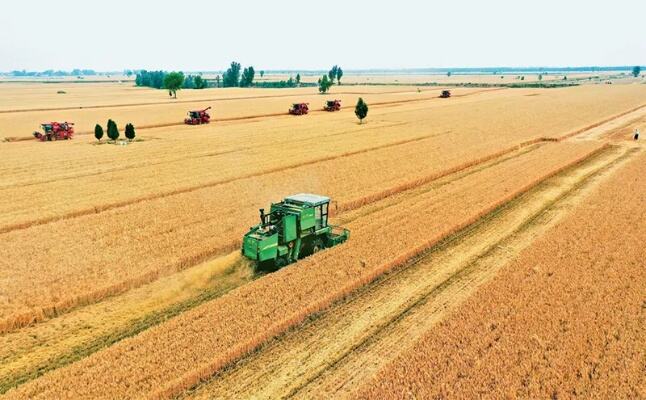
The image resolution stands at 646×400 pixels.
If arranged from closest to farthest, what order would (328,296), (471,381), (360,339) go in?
(471,381)
(360,339)
(328,296)

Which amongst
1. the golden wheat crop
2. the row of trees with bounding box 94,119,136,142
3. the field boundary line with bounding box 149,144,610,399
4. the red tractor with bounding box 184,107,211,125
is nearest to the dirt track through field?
the field boundary line with bounding box 149,144,610,399

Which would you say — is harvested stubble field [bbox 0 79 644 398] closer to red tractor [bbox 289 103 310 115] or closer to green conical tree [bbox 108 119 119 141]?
green conical tree [bbox 108 119 119 141]

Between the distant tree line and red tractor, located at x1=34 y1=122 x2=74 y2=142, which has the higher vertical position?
the distant tree line

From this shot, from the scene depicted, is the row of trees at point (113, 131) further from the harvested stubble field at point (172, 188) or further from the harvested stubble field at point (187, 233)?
the harvested stubble field at point (172, 188)

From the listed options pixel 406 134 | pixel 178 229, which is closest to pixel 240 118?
pixel 406 134

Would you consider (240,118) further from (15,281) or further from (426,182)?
(15,281)

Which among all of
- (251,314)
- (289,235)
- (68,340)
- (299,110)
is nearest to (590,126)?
(299,110)

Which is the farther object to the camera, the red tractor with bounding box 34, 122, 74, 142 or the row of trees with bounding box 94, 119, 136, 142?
the red tractor with bounding box 34, 122, 74, 142
